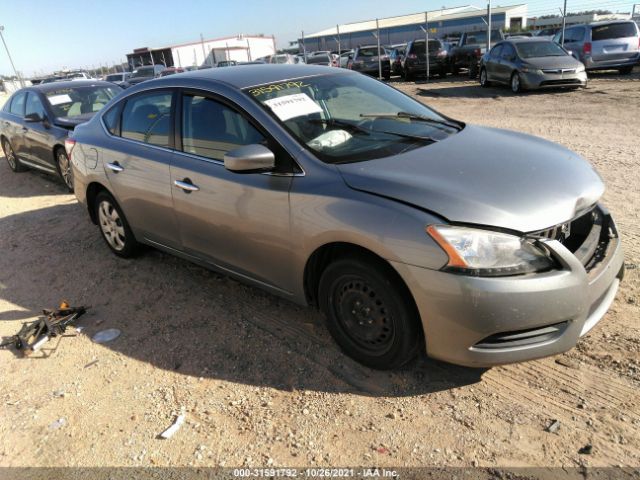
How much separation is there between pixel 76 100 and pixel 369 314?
24.5 ft

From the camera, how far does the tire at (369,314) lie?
274 centimetres

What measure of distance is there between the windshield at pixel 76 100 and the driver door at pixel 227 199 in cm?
521

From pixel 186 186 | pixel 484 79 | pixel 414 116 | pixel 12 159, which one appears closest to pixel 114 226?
pixel 186 186

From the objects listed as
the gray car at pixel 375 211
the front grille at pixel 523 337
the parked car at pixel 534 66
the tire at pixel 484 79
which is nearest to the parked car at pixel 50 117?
the gray car at pixel 375 211

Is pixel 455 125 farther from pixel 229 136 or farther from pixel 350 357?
pixel 350 357

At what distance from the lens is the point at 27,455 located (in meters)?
2.73

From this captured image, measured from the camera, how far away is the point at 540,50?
1445 cm

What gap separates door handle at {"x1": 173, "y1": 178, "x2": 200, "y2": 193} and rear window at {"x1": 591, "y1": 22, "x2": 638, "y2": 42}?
54.6 feet

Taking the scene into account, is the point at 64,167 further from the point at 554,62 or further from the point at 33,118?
the point at 554,62

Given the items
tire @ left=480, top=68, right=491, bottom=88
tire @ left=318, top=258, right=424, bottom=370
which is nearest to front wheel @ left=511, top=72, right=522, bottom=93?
tire @ left=480, top=68, right=491, bottom=88

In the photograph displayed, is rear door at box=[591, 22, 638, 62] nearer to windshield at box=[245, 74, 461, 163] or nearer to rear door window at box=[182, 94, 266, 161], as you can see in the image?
windshield at box=[245, 74, 461, 163]

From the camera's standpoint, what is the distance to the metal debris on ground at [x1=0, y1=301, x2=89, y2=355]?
12.2 ft

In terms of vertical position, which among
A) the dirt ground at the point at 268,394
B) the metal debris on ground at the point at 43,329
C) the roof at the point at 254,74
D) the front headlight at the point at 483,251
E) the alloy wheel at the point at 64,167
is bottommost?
the dirt ground at the point at 268,394

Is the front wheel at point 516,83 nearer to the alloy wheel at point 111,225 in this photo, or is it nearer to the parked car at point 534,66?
the parked car at point 534,66
